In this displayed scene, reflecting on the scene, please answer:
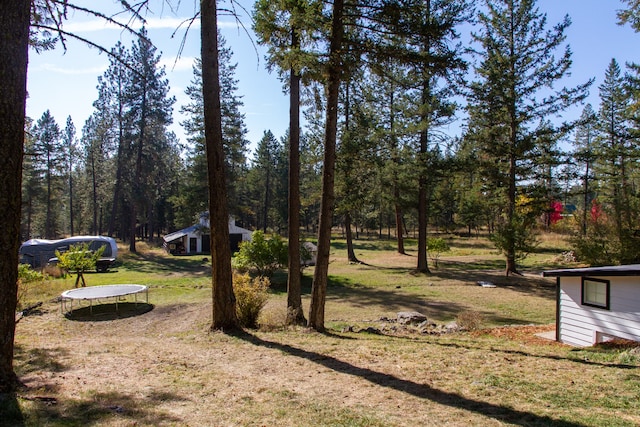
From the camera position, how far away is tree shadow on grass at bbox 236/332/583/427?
3.80 m

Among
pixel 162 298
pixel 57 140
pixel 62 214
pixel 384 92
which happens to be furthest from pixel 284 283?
pixel 62 214

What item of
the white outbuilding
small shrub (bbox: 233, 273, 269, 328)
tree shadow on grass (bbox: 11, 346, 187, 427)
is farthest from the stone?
the white outbuilding

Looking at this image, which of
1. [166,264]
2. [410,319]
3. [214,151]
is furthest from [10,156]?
[166,264]

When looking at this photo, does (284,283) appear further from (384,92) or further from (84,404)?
(84,404)

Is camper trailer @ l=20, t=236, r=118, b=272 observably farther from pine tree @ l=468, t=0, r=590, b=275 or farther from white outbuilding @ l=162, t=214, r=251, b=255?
pine tree @ l=468, t=0, r=590, b=275

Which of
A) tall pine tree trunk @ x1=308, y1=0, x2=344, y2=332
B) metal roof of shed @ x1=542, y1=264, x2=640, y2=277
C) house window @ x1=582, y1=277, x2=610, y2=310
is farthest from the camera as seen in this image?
house window @ x1=582, y1=277, x2=610, y2=310

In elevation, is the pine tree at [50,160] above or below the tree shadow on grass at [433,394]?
above

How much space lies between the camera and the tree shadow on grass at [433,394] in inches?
150

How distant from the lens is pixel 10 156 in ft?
12.8

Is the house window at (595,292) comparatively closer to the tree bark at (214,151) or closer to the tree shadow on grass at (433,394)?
the tree shadow on grass at (433,394)

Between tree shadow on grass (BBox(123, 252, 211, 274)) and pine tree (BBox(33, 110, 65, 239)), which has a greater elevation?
pine tree (BBox(33, 110, 65, 239))

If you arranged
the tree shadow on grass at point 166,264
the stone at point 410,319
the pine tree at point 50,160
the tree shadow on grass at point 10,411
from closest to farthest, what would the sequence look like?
the tree shadow on grass at point 10,411
the stone at point 410,319
the tree shadow on grass at point 166,264
the pine tree at point 50,160

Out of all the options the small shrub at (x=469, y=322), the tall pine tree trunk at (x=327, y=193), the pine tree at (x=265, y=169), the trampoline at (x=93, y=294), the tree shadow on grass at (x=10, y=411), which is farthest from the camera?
the pine tree at (x=265, y=169)

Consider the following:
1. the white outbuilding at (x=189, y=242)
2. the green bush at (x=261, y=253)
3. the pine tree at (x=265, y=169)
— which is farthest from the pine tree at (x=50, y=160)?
the green bush at (x=261, y=253)
